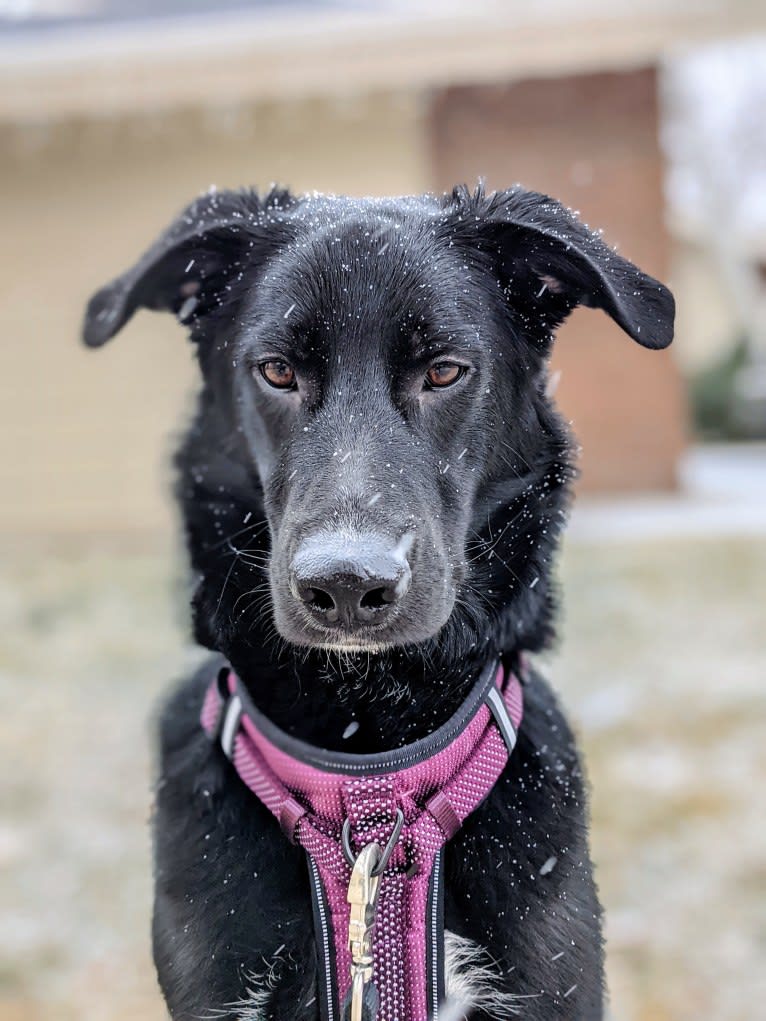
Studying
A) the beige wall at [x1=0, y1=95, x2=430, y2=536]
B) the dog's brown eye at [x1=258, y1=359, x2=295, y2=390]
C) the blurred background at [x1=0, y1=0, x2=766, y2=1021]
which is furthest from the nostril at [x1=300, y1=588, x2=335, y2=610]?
the beige wall at [x1=0, y1=95, x2=430, y2=536]

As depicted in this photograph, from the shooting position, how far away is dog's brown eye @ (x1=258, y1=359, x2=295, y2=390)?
1.83m

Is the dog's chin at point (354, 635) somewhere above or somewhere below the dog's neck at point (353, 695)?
above

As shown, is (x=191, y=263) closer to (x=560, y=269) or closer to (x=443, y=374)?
(x=443, y=374)

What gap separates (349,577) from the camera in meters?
1.49

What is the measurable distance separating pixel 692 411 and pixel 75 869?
49.2 feet

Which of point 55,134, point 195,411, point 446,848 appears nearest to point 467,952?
point 446,848

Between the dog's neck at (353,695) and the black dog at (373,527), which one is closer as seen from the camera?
the black dog at (373,527)

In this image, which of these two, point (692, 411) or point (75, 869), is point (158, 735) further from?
point (692, 411)

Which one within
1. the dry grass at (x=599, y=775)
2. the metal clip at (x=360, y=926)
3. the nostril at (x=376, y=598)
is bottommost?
the dry grass at (x=599, y=775)

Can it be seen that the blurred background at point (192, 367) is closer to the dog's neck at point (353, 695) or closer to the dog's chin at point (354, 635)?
the dog's neck at point (353, 695)

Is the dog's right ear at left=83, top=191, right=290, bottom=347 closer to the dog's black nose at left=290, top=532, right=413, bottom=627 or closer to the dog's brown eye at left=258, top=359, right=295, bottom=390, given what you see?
the dog's brown eye at left=258, top=359, right=295, bottom=390

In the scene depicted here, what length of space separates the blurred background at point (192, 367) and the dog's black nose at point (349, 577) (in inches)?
106

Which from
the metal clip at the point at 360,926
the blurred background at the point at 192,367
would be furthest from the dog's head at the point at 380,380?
the blurred background at the point at 192,367

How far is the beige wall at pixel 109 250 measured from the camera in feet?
26.7
